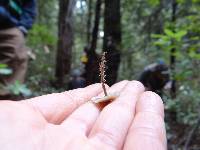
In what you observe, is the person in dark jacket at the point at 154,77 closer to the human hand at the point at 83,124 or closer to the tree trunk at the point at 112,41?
the tree trunk at the point at 112,41

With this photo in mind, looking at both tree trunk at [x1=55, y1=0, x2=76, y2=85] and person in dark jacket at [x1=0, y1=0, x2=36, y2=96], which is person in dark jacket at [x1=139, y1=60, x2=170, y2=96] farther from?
person in dark jacket at [x1=0, y1=0, x2=36, y2=96]

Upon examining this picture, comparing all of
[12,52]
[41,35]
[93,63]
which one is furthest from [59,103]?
[41,35]

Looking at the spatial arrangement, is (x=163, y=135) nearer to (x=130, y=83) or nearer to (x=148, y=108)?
(x=148, y=108)

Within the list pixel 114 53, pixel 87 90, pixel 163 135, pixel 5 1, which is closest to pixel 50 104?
pixel 87 90

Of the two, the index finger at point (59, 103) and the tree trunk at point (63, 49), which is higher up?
the index finger at point (59, 103)

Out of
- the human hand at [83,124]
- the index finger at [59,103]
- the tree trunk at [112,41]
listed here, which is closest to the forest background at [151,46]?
the tree trunk at [112,41]

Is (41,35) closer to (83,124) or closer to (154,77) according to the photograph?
(154,77)

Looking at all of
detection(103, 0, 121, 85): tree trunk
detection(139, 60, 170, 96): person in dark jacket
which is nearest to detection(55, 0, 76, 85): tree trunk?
detection(139, 60, 170, 96): person in dark jacket
